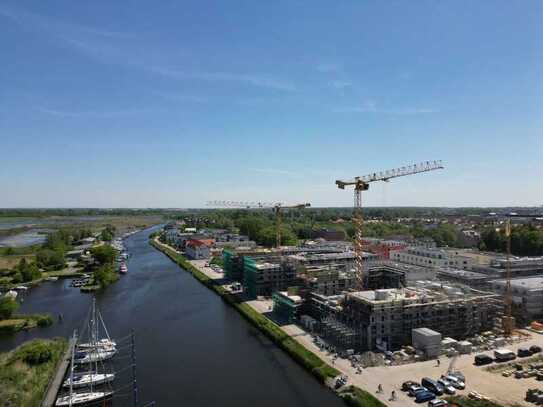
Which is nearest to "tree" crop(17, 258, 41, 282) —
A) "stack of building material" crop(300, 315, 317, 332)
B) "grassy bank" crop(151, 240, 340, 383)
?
"grassy bank" crop(151, 240, 340, 383)

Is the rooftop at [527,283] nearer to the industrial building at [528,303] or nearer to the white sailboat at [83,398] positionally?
the industrial building at [528,303]

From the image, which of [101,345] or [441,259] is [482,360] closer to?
[101,345]

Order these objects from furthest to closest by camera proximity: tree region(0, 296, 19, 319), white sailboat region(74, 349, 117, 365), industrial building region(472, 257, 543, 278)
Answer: industrial building region(472, 257, 543, 278) < tree region(0, 296, 19, 319) < white sailboat region(74, 349, 117, 365)

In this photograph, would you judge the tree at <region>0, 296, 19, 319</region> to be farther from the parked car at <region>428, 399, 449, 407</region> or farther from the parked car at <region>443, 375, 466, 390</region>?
the parked car at <region>443, 375, 466, 390</region>

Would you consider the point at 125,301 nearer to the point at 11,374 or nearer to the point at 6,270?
the point at 11,374

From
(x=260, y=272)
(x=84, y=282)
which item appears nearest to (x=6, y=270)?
(x=84, y=282)

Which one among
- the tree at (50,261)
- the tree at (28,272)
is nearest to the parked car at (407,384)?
the tree at (28,272)

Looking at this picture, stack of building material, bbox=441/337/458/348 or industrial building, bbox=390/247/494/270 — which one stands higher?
industrial building, bbox=390/247/494/270
